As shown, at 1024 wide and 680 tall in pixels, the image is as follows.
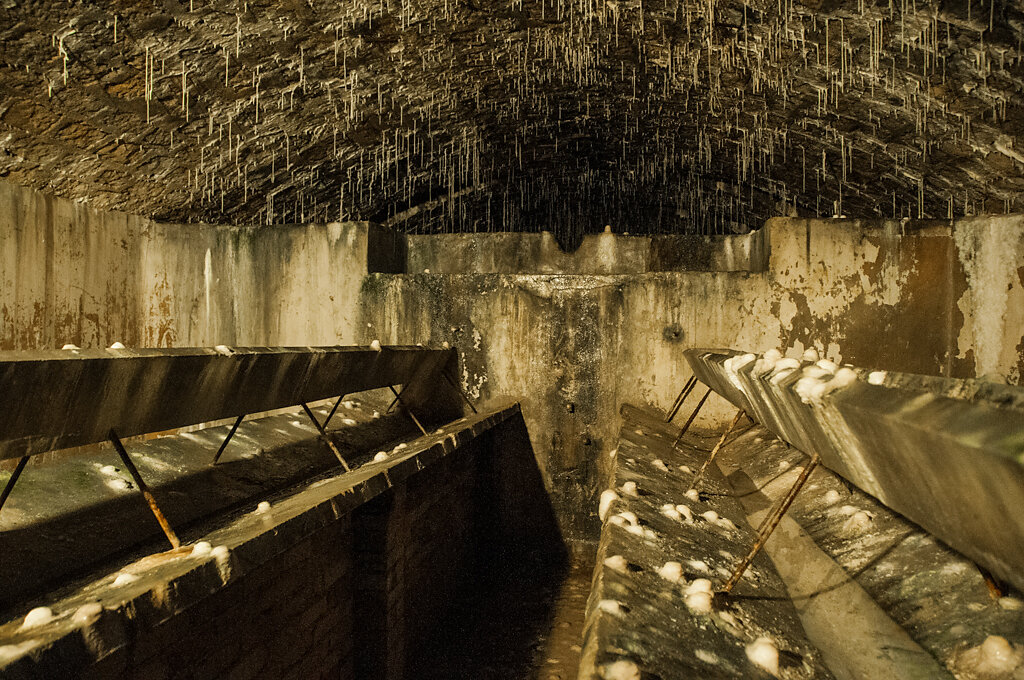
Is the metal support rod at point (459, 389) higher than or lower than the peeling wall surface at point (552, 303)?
lower

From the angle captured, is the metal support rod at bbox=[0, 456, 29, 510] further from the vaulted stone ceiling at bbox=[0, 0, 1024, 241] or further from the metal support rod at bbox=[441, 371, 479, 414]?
the metal support rod at bbox=[441, 371, 479, 414]

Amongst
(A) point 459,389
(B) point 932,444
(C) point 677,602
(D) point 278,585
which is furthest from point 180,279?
(B) point 932,444

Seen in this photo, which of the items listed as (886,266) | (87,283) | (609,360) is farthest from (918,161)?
(87,283)

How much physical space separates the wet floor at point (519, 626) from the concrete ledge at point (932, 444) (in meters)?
3.08

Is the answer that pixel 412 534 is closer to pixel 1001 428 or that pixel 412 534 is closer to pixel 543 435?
pixel 543 435

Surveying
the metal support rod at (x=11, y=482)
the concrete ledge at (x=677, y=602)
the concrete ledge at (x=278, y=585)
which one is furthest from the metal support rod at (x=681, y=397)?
the metal support rod at (x=11, y=482)

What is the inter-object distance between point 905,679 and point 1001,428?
→ 84 cm

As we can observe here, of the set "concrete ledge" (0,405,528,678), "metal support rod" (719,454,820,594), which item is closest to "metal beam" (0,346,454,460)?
"concrete ledge" (0,405,528,678)

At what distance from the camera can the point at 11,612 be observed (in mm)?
1761

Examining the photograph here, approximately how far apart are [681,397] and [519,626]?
2.20m

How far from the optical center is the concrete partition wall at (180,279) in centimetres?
560

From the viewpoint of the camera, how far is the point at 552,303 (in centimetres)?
596

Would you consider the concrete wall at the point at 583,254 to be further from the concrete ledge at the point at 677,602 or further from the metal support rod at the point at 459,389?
the concrete ledge at the point at 677,602

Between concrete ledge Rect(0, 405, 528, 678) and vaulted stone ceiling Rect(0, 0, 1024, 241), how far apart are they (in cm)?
329
